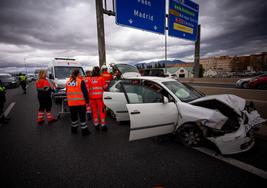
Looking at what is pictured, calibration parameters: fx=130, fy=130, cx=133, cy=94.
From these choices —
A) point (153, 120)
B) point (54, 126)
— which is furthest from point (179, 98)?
point (54, 126)

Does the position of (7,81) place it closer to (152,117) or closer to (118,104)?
(118,104)

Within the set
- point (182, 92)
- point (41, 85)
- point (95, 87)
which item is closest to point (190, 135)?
point (182, 92)

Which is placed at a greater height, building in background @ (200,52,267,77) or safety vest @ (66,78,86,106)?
building in background @ (200,52,267,77)

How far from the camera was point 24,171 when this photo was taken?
227cm

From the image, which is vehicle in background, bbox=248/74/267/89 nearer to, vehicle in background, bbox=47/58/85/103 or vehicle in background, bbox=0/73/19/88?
vehicle in background, bbox=47/58/85/103

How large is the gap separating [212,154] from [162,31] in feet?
20.6

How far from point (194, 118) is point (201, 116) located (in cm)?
14

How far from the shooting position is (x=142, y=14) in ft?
19.9

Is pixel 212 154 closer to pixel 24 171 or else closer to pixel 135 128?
pixel 135 128

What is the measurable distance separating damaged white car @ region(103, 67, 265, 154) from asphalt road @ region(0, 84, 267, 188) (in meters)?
0.36

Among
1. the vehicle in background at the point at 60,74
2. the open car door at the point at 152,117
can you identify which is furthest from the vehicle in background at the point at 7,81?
the open car door at the point at 152,117

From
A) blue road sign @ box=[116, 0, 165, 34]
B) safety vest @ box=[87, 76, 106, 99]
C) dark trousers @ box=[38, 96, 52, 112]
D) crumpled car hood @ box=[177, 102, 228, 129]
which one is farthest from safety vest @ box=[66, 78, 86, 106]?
blue road sign @ box=[116, 0, 165, 34]

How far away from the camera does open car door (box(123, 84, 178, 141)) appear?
270cm

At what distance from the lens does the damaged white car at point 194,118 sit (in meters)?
2.43
